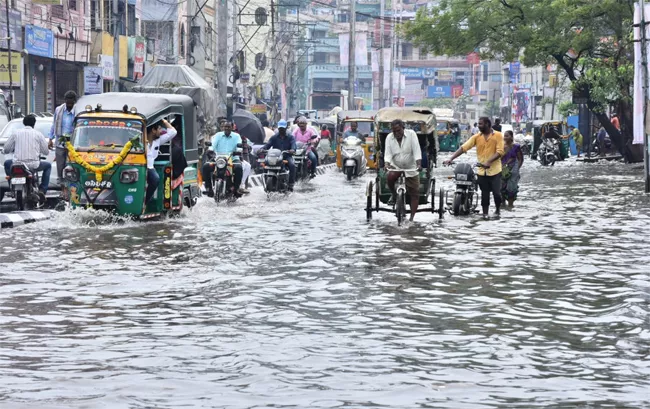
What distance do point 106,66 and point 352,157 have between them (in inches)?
587

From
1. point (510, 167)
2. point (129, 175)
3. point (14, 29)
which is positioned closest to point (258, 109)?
point (14, 29)

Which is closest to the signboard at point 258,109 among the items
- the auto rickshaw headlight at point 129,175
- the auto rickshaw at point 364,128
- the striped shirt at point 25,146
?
the auto rickshaw at point 364,128

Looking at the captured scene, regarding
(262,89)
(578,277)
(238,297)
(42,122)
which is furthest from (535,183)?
(262,89)

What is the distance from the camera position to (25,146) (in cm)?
2033

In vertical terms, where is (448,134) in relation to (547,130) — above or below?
below

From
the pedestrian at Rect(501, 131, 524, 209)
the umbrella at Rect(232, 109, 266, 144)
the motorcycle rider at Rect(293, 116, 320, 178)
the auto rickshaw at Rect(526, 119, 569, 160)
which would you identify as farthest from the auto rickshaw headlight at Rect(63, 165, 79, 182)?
the auto rickshaw at Rect(526, 119, 569, 160)

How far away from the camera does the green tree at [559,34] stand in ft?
150

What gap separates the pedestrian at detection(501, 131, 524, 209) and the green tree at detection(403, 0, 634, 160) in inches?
907

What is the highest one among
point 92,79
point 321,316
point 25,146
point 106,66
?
point 106,66

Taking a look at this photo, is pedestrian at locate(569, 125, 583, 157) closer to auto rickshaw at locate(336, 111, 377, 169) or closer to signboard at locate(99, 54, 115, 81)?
auto rickshaw at locate(336, 111, 377, 169)

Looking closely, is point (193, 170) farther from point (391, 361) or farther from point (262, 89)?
point (262, 89)

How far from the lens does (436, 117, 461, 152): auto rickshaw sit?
70.5 metres

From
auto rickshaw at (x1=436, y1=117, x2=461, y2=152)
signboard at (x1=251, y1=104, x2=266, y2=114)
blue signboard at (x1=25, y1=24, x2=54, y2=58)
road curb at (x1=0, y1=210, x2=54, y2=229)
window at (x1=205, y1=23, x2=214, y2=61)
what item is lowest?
auto rickshaw at (x1=436, y1=117, x2=461, y2=152)

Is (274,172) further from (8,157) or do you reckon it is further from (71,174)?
(71,174)
